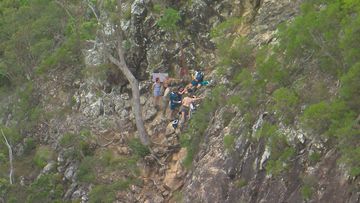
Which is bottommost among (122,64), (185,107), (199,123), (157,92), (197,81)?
(199,123)

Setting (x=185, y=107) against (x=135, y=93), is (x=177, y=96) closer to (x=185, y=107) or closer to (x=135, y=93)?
(x=185, y=107)

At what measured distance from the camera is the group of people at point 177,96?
23078mm

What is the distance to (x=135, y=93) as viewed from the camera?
24.8 metres

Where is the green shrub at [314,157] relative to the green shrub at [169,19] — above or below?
below

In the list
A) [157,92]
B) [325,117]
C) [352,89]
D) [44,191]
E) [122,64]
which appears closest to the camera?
[352,89]

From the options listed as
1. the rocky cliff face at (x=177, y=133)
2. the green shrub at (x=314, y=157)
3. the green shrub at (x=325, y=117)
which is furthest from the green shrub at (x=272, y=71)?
the green shrub at (x=314, y=157)

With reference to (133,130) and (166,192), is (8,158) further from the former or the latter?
(166,192)

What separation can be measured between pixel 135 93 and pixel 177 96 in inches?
74.3

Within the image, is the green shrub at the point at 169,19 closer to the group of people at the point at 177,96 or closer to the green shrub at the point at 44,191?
the group of people at the point at 177,96

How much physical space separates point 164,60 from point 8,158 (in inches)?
337

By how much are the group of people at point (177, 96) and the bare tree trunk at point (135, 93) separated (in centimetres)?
73

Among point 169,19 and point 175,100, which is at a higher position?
point 169,19

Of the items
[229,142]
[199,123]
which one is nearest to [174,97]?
[199,123]

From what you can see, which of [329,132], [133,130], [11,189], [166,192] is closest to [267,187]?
[329,132]
